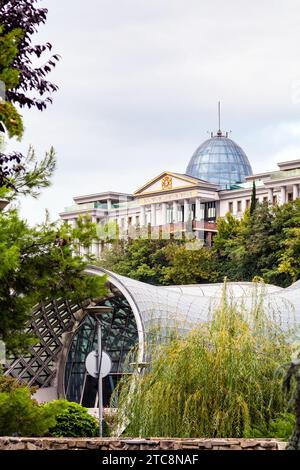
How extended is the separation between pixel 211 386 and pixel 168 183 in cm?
7458

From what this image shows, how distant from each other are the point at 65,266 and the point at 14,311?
0.76 m

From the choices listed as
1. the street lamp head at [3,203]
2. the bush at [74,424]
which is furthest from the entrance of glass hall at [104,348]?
the street lamp head at [3,203]

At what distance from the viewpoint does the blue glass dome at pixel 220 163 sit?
317 feet

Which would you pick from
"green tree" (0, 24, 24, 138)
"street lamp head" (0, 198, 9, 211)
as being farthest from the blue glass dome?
"green tree" (0, 24, 24, 138)

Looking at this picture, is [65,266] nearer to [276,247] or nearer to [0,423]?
[0,423]

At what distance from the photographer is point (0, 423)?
1254cm

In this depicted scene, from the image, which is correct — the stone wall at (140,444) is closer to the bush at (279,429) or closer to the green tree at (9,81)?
the green tree at (9,81)

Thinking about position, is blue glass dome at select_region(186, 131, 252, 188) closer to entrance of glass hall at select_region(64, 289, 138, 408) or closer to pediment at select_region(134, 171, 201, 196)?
pediment at select_region(134, 171, 201, 196)

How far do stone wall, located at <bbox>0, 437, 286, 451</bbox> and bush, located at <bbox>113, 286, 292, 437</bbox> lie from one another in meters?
4.86

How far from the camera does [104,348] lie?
4234cm

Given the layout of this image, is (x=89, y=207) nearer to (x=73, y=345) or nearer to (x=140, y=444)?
(x=73, y=345)

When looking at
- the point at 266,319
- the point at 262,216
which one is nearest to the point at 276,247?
the point at 262,216

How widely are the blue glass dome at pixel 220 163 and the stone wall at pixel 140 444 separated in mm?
82577
